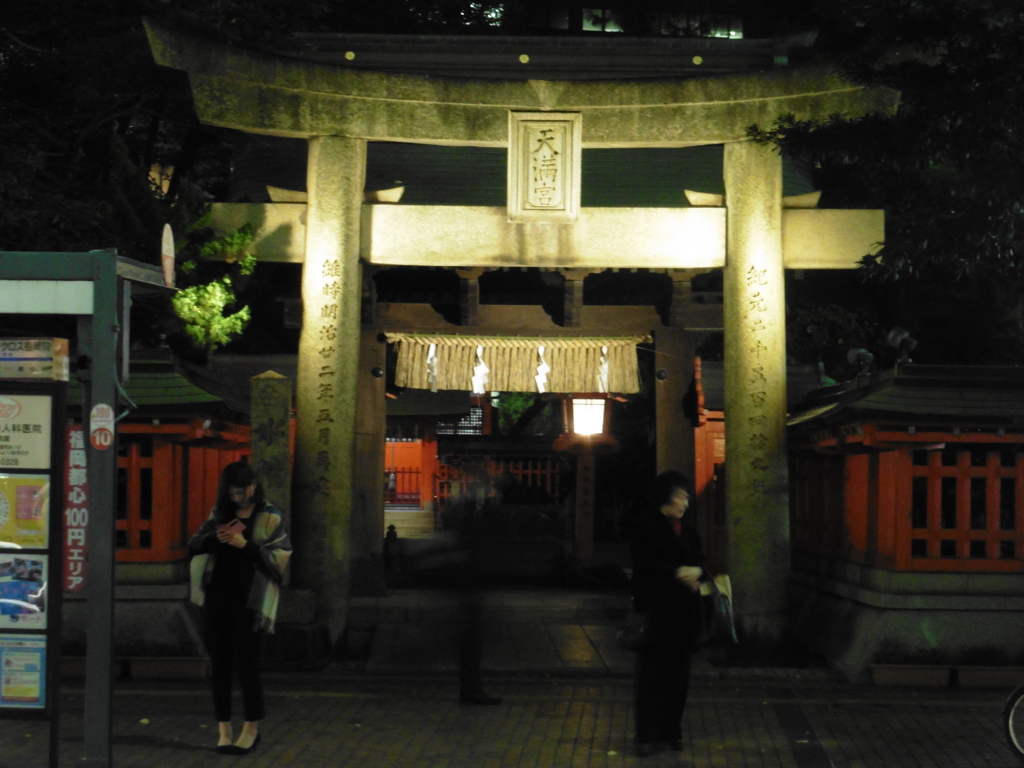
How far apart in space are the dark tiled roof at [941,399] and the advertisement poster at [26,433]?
23.4ft

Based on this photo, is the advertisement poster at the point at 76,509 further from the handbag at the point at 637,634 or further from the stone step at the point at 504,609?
the stone step at the point at 504,609

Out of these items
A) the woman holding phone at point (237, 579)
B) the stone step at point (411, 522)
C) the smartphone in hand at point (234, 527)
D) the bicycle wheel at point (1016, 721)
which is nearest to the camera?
the bicycle wheel at point (1016, 721)

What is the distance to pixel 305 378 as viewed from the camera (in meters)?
12.9

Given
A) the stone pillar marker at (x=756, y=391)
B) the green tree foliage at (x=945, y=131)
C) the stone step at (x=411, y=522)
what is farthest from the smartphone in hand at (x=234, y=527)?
the stone step at (x=411, y=522)

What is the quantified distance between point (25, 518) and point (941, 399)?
8215mm

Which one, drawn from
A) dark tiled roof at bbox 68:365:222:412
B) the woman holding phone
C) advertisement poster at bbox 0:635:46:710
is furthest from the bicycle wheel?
dark tiled roof at bbox 68:365:222:412

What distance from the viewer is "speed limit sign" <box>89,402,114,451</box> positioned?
23.8 ft

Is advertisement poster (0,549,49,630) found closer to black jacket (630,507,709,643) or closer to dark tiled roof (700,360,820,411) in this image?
black jacket (630,507,709,643)

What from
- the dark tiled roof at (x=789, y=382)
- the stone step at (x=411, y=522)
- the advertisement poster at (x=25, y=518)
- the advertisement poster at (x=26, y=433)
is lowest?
the stone step at (x=411, y=522)

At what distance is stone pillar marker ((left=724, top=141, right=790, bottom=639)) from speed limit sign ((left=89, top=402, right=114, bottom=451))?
7.27 meters

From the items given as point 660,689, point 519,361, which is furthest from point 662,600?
point 519,361

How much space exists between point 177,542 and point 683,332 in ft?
25.6

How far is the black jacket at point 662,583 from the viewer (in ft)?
28.2

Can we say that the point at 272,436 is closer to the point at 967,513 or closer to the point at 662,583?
the point at 662,583
